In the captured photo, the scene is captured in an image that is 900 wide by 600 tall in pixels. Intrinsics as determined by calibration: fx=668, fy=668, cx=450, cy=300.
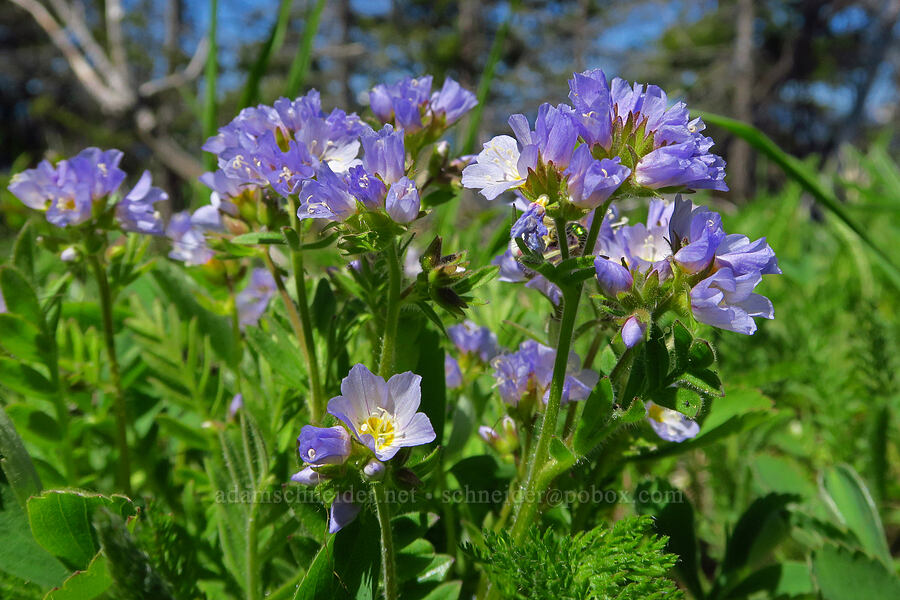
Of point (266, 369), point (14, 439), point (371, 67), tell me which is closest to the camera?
point (14, 439)

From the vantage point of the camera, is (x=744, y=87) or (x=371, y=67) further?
(x=371, y=67)

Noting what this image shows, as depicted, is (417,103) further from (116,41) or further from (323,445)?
(116,41)

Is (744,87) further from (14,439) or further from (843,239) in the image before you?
(14,439)

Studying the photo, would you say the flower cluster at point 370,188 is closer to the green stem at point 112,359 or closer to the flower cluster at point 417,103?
the flower cluster at point 417,103

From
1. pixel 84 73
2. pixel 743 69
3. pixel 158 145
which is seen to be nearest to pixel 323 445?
pixel 158 145

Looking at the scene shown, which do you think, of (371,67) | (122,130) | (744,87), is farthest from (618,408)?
(371,67)

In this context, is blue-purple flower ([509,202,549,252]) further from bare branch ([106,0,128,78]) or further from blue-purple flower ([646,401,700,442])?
bare branch ([106,0,128,78])
